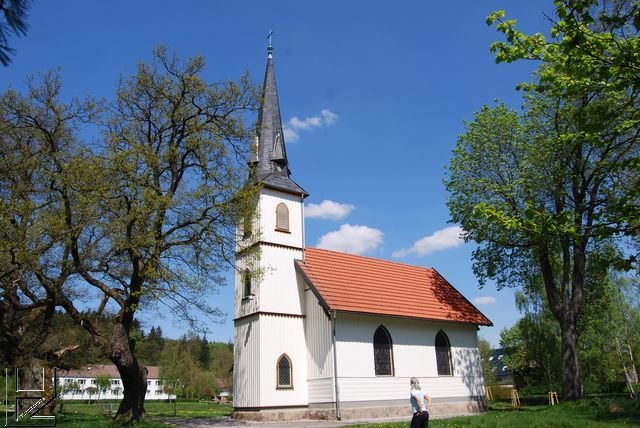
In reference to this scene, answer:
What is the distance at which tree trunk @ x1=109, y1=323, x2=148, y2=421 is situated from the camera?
1650 cm

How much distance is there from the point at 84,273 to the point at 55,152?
14.3 ft

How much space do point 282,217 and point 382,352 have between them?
7.90m

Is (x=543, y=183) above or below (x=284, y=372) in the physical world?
above

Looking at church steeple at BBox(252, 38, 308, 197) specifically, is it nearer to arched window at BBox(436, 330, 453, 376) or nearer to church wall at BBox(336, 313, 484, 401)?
church wall at BBox(336, 313, 484, 401)

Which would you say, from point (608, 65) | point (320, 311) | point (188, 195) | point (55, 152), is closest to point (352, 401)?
point (320, 311)

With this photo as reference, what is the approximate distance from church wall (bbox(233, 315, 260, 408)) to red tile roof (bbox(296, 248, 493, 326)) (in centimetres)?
339

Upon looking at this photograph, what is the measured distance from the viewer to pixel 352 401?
20844 mm

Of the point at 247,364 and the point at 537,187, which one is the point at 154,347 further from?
the point at 537,187

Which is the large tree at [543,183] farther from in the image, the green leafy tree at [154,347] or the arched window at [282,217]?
the green leafy tree at [154,347]

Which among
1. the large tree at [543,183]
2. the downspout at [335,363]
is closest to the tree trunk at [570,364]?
the large tree at [543,183]

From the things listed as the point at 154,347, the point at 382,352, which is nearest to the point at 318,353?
the point at 382,352

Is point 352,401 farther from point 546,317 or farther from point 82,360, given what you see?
point 546,317

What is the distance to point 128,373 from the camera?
17.2 meters

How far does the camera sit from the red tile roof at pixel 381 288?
22.6 metres
